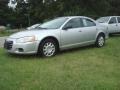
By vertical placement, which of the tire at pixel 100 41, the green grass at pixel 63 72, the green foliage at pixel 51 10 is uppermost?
the green foliage at pixel 51 10

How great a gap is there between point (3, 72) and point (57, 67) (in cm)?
158

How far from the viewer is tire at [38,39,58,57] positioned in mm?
9570

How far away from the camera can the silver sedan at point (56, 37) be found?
9.42 m

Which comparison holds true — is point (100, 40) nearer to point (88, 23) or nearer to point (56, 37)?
point (88, 23)

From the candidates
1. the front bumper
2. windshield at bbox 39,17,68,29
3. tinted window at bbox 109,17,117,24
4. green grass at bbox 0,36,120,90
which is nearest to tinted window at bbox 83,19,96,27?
windshield at bbox 39,17,68,29

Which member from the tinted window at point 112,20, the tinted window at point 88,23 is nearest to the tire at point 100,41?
the tinted window at point 88,23

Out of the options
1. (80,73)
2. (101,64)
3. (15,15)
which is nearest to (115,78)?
(80,73)

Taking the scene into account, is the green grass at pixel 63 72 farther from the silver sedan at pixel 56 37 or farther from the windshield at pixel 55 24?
the windshield at pixel 55 24

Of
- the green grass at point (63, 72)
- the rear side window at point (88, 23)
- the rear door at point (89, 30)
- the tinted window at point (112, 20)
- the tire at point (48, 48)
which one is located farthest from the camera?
the tinted window at point (112, 20)

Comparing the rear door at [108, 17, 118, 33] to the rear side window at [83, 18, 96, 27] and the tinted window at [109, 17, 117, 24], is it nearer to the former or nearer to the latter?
the tinted window at [109, 17, 117, 24]

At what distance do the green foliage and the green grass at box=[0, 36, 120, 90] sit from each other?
82.9ft

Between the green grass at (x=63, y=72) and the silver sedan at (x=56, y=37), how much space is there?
34 centimetres

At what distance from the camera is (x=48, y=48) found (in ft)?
31.9

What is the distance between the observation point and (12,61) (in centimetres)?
904
